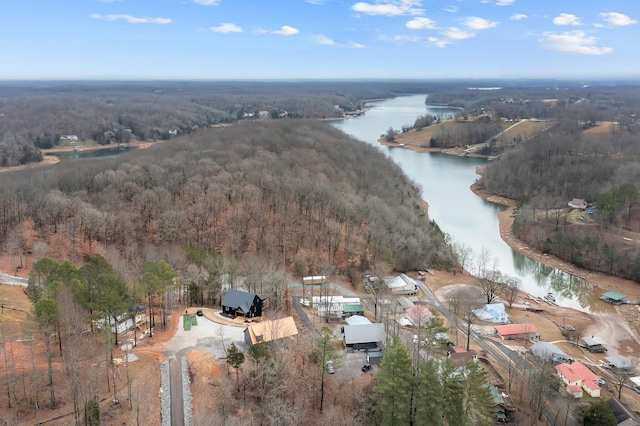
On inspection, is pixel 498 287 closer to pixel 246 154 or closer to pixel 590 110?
pixel 246 154

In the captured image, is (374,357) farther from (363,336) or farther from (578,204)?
(578,204)

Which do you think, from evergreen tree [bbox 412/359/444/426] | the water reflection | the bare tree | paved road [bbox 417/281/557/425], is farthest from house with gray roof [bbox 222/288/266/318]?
the water reflection

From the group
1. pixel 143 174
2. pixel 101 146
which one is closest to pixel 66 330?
pixel 143 174

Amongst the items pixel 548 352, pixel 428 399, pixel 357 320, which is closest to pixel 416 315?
pixel 357 320

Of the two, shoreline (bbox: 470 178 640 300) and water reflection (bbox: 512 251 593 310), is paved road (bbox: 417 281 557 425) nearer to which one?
water reflection (bbox: 512 251 593 310)

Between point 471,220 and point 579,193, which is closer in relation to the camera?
point 471,220

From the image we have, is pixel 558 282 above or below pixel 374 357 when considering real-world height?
below

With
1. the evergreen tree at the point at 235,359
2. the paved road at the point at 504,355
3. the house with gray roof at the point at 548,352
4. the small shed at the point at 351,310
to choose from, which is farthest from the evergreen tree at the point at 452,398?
the small shed at the point at 351,310
